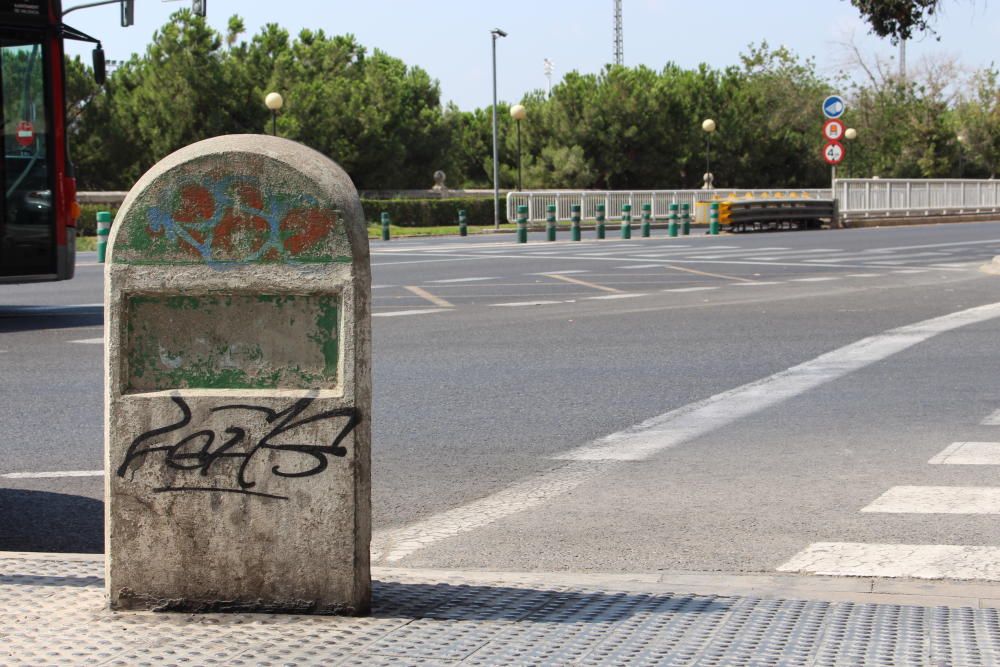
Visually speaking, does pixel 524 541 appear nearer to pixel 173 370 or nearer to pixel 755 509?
pixel 755 509

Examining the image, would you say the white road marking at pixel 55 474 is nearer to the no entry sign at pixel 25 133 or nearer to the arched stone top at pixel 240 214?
the arched stone top at pixel 240 214

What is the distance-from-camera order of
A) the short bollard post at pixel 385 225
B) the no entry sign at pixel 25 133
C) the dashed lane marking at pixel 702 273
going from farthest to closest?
the short bollard post at pixel 385 225
the dashed lane marking at pixel 702 273
the no entry sign at pixel 25 133

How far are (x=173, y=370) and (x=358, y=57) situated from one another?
78.1m

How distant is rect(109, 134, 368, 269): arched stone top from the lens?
14.4 feet

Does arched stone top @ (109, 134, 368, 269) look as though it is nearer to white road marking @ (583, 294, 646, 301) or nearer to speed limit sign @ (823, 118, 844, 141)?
white road marking @ (583, 294, 646, 301)

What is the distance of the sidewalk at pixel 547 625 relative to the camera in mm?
4055

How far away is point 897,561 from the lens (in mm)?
5418

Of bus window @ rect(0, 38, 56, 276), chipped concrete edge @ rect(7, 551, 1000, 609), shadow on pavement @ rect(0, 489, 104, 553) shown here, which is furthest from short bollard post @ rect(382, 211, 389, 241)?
chipped concrete edge @ rect(7, 551, 1000, 609)

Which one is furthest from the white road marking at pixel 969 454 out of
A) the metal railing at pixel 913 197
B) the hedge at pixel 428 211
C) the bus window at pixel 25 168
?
the hedge at pixel 428 211

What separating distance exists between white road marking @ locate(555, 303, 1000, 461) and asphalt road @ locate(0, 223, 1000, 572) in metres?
0.07

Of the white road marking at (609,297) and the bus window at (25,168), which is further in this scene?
the white road marking at (609,297)

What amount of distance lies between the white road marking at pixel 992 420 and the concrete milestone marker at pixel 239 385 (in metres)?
5.26

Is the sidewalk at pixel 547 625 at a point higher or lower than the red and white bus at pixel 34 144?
lower

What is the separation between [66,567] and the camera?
5.14 meters
